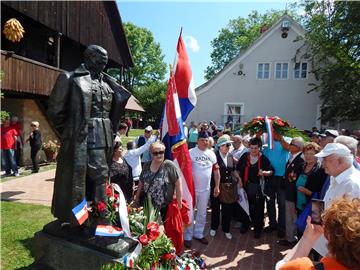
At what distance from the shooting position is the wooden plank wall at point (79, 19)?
11927mm

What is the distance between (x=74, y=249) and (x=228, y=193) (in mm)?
3014

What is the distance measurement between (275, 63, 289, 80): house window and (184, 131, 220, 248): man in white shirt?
15.7 metres

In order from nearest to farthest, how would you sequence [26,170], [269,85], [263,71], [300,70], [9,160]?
1. [9,160]
2. [26,170]
3. [300,70]
4. [269,85]
5. [263,71]

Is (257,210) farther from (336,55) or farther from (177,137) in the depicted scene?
(336,55)

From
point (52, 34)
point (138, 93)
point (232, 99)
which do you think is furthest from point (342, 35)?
point (138, 93)

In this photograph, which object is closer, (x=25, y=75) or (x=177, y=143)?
(x=177, y=143)

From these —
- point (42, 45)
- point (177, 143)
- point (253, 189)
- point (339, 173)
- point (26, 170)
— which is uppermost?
point (42, 45)

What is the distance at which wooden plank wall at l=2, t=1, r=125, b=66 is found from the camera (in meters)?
11.9

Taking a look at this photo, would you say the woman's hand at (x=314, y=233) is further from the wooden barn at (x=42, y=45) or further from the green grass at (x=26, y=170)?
the green grass at (x=26, y=170)

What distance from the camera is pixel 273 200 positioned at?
609 cm

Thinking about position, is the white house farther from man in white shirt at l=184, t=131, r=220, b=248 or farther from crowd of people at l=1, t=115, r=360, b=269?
man in white shirt at l=184, t=131, r=220, b=248

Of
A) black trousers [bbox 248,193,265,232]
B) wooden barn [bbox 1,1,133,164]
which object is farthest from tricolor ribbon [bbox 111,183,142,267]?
wooden barn [bbox 1,1,133,164]

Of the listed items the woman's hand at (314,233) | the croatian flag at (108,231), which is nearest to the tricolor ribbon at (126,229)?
the croatian flag at (108,231)

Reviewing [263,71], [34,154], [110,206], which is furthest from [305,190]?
[263,71]
